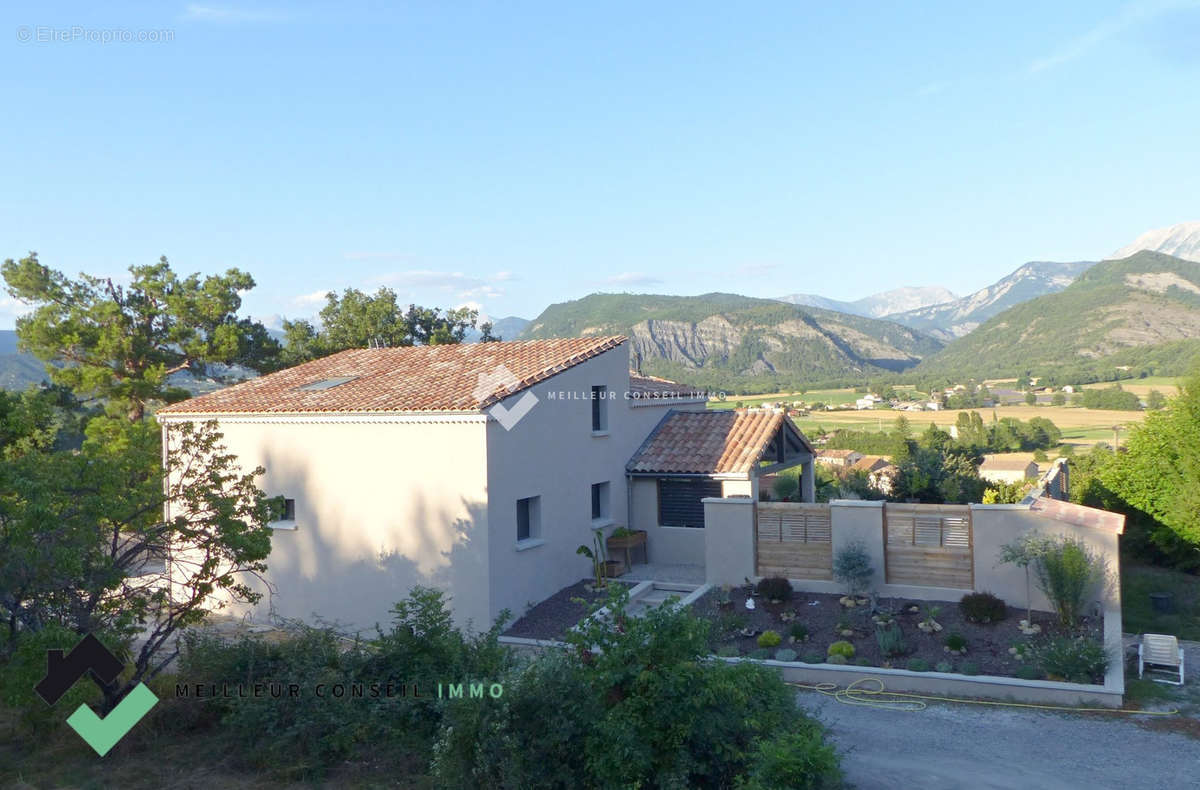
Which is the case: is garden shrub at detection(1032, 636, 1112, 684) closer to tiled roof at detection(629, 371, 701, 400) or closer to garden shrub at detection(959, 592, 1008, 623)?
garden shrub at detection(959, 592, 1008, 623)

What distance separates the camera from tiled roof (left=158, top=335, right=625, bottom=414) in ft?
54.6

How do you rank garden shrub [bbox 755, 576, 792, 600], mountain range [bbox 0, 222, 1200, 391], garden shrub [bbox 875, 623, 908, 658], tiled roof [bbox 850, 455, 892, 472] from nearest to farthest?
garden shrub [bbox 875, 623, 908, 658] → garden shrub [bbox 755, 576, 792, 600] → tiled roof [bbox 850, 455, 892, 472] → mountain range [bbox 0, 222, 1200, 391]

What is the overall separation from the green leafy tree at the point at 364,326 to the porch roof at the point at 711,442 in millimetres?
14813

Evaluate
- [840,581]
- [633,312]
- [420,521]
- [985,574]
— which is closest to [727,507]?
[840,581]

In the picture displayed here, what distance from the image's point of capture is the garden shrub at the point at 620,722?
300 inches

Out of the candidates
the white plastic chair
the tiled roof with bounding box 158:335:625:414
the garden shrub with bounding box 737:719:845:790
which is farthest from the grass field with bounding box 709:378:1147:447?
the garden shrub with bounding box 737:719:845:790

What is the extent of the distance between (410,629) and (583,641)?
9.35ft

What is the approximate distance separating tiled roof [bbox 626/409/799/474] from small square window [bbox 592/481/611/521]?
3.04 feet

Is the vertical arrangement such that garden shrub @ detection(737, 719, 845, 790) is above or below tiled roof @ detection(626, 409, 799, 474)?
below

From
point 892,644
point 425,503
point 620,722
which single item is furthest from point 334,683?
point 892,644

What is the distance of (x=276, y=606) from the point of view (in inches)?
703

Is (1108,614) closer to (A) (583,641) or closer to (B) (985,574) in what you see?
(B) (985,574)

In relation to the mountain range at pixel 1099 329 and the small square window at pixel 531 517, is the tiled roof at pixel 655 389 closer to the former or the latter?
the small square window at pixel 531 517

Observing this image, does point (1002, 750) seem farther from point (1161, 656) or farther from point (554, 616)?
point (554, 616)
